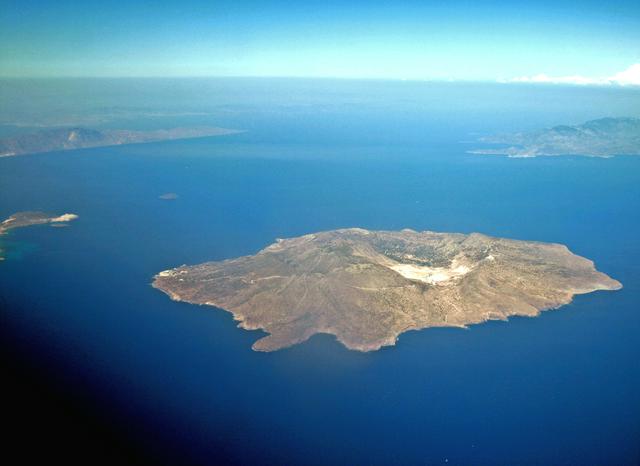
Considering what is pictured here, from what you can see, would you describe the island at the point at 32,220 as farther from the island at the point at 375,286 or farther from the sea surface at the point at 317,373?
the island at the point at 375,286

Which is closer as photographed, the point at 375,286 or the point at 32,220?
the point at 375,286

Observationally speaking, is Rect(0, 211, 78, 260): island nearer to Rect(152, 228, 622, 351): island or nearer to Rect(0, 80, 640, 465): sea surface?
Rect(0, 80, 640, 465): sea surface

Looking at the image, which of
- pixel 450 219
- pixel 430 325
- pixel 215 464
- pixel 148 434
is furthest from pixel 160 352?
pixel 450 219

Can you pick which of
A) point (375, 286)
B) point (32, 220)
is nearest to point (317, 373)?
point (375, 286)

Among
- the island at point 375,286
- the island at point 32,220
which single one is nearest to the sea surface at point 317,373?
the island at point 375,286

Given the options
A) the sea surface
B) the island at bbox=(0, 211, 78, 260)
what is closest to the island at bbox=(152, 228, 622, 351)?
the sea surface

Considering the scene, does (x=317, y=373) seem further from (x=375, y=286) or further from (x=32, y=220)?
(x=32, y=220)
